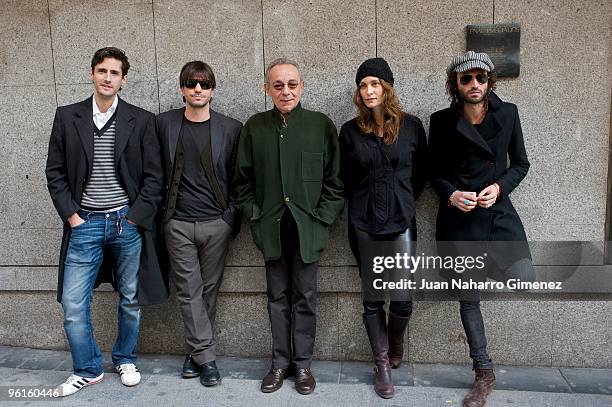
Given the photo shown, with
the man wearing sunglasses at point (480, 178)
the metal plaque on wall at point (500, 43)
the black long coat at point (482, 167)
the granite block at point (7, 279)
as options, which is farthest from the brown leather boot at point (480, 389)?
the granite block at point (7, 279)

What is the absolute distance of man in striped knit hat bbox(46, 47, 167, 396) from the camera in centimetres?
363

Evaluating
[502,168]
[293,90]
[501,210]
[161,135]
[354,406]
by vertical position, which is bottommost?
[354,406]

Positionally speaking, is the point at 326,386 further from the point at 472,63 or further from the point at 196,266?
the point at 472,63

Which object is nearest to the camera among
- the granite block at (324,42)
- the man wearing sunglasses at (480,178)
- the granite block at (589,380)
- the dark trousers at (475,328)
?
the man wearing sunglasses at (480,178)

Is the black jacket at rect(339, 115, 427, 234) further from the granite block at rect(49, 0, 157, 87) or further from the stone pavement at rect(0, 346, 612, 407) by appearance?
the granite block at rect(49, 0, 157, 87)

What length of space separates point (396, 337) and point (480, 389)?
70 centimetres

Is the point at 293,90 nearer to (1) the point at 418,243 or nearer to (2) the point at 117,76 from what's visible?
(2) the point at 117,76

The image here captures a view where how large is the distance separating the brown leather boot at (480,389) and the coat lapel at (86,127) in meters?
3.00

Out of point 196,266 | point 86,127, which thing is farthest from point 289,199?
point 86,127

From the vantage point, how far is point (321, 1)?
4.07 meters

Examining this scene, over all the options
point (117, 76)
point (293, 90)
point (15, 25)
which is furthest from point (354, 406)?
point (15, 25)

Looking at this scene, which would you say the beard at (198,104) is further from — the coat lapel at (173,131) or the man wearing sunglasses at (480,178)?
the man wearing sunglasses at (480,178)

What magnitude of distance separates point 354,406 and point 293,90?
217 cm

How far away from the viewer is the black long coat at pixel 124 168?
3623 millimetres
